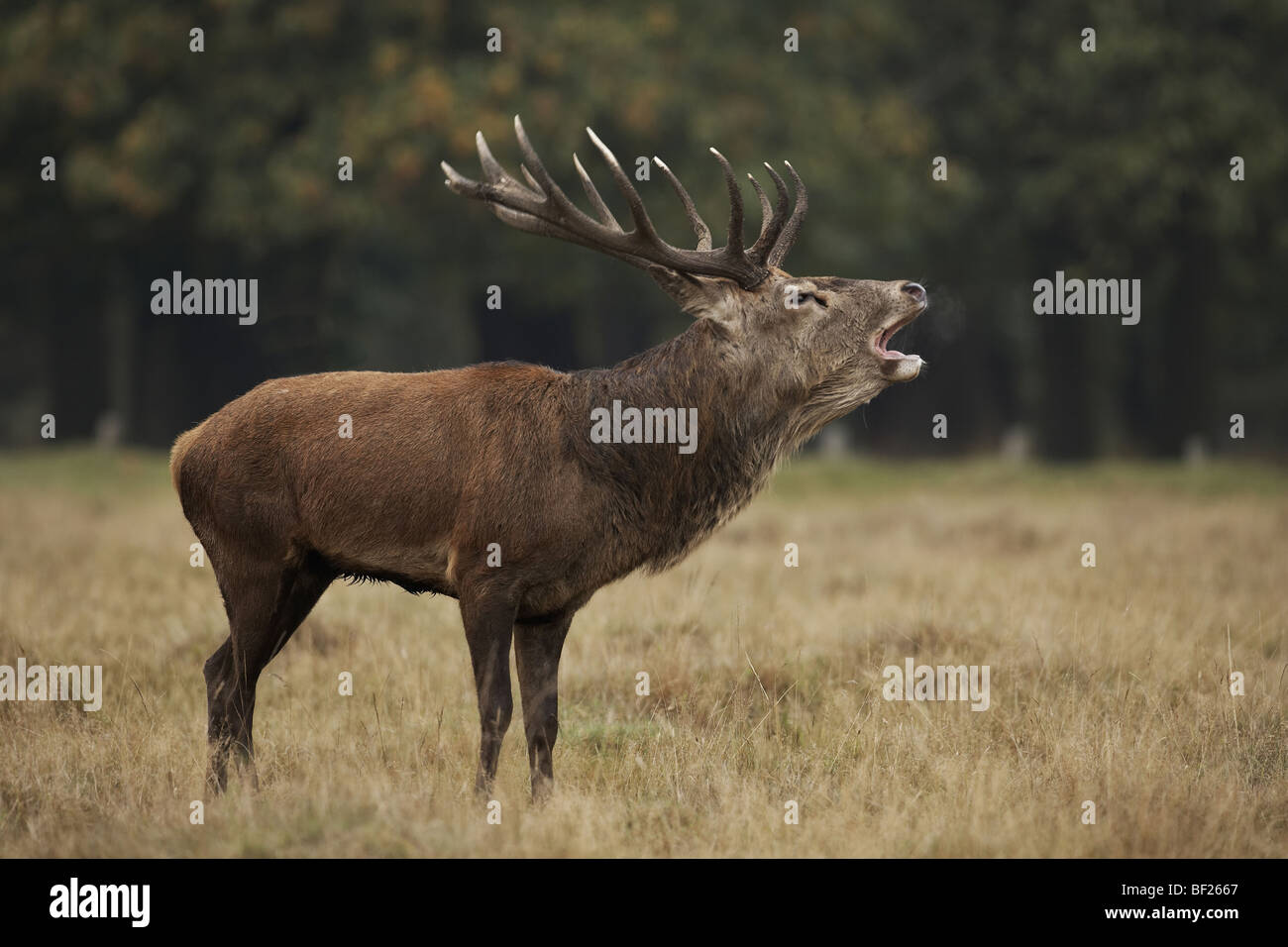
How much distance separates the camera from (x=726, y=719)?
7164 millimetres

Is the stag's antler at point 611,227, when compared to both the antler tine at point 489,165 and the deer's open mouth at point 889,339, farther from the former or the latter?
the deer's open mouth at point 889,339

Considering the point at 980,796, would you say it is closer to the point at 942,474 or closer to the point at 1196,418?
the point at 942,474

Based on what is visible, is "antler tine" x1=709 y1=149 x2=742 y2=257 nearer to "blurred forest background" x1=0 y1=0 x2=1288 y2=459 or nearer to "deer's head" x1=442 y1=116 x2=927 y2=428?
"deer's head" x1=442 y1=116 x2=927 y2=428

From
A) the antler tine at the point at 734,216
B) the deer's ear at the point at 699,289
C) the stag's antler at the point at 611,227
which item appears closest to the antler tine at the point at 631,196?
the stag's antler at the point at 611,227

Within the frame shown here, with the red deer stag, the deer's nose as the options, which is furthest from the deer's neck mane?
the deer's nose

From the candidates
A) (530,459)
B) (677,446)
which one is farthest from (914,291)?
(530,459)

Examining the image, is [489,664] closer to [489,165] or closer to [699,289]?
[699,289]

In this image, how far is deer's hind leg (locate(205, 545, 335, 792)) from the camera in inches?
244

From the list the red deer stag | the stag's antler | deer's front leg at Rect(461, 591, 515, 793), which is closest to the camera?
deer's front leg at Rect(461, 591, 515, 793)

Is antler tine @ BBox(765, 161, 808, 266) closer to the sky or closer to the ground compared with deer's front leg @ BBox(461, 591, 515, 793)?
closer to the sky

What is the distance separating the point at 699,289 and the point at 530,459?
1135 millimetres

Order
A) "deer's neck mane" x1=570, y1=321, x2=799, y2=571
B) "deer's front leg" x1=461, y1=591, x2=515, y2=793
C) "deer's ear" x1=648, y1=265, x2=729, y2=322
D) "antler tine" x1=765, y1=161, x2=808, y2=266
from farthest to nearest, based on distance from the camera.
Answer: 1. "antler tine" x1=765, y1=161, x2=808, y2=266
2. "deer's ear" x1=648, y1=265, x2=729, y2=322
3. "deer's neck mane" x1=570, y1=321, x2=799, y2=571
4. "deer's front leg" x1=461, y1=591, x2=515, y2=793

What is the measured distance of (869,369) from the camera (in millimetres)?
6496

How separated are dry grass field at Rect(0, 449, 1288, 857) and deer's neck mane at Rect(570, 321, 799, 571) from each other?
1.03 m
